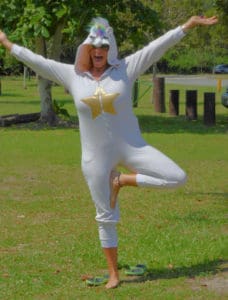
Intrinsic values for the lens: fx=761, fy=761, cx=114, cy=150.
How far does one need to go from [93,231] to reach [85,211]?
115 cm

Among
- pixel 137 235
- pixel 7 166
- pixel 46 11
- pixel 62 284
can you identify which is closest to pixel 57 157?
pixel 7 166

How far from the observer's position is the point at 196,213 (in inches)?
363

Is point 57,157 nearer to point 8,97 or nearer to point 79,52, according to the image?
point 79,52

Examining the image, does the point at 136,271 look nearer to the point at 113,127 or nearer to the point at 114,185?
the point at 114,185

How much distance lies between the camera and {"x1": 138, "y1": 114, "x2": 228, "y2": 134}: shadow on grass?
19.3 metres

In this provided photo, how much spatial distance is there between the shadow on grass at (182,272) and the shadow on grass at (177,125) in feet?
39.7

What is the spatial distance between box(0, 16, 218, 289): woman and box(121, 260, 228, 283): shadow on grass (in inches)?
16.3

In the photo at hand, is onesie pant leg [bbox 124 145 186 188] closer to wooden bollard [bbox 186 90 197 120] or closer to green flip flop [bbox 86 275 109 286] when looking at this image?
green flip flop [bbox 86 275 109 286]

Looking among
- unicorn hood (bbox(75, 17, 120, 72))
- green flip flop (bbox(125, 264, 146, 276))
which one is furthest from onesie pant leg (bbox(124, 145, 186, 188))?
green flip flop (bbox(125, 264, 146, 276))

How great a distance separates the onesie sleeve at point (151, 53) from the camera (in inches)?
235

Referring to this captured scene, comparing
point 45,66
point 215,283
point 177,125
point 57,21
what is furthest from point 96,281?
point 177,125

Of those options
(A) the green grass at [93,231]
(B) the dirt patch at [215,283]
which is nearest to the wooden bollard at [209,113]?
(A) the green grass at [93,231]

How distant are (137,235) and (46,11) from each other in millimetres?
10744

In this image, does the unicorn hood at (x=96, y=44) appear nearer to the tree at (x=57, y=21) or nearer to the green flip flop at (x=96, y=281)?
the green flip flop at (x=96, y=281)
